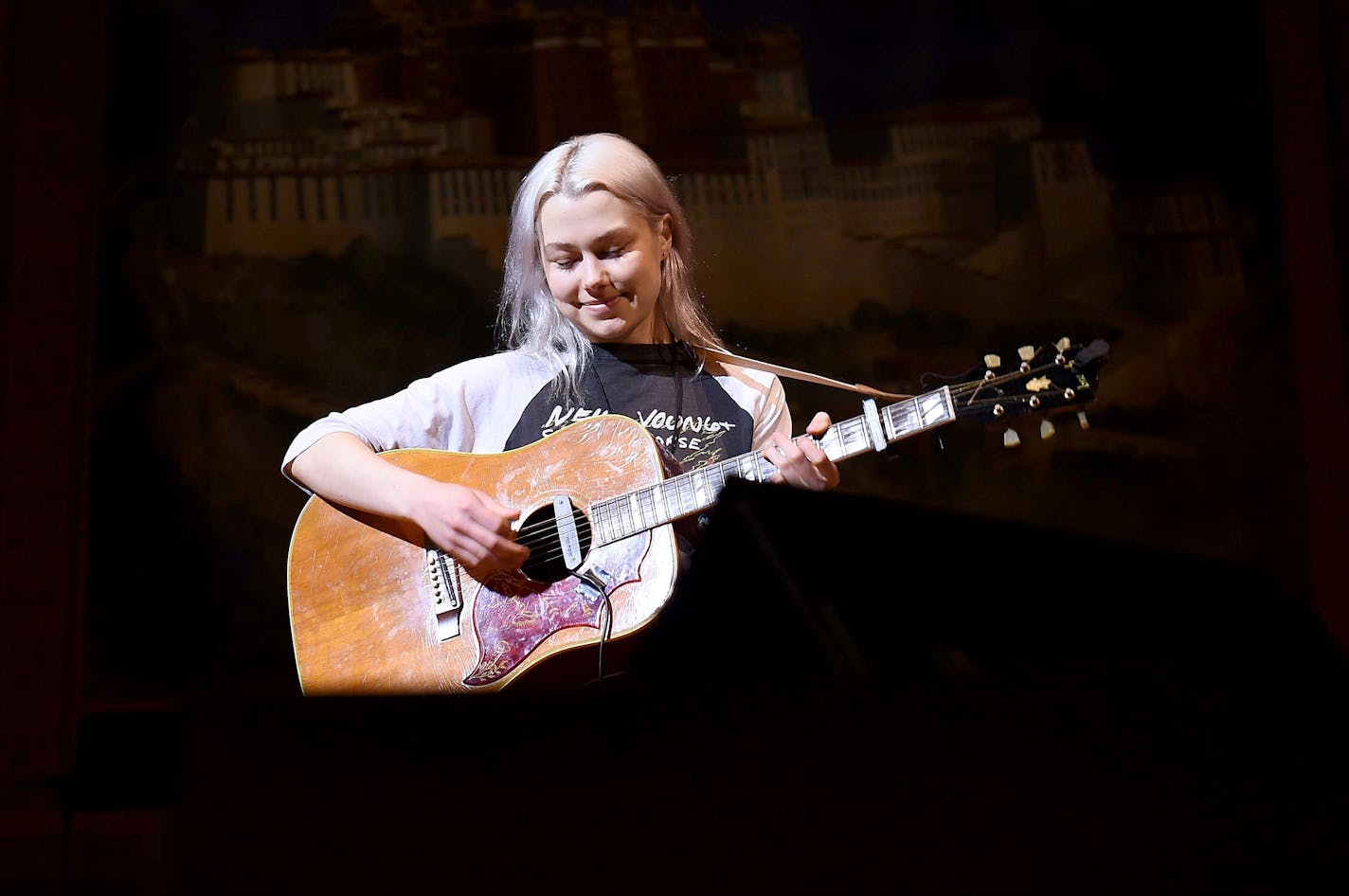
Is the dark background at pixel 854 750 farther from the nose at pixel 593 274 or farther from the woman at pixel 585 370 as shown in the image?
the nose at pixel 593 274

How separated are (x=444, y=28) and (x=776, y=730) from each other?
266cm

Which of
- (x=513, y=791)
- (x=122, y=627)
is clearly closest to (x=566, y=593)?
(x=513, y=791)

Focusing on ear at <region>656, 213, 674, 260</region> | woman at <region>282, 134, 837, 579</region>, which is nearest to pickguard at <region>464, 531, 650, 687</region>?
woman at <region>282, 134, 837, 579</region>

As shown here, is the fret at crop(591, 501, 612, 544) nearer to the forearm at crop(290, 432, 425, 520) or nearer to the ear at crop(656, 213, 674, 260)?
the forearm at crop(290, 432, 425, 520)

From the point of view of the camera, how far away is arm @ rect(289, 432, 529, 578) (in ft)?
6.22

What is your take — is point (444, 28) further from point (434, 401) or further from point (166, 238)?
point (434, 401)

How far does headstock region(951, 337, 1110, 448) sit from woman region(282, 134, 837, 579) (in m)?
0.28

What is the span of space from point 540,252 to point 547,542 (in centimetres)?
64

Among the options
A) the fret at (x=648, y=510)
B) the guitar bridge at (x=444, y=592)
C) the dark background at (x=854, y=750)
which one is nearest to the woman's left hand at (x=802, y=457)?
the fret at (x=648, y=510)

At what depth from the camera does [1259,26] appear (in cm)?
304

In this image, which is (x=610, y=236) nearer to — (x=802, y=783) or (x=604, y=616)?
(x=604, y=616)

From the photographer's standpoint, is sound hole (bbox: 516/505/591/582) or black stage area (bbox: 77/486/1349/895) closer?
black stage area (bbox: 77/486/1349/895)

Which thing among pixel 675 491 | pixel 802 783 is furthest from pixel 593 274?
pixel 802 783

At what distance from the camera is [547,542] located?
6.24ft
